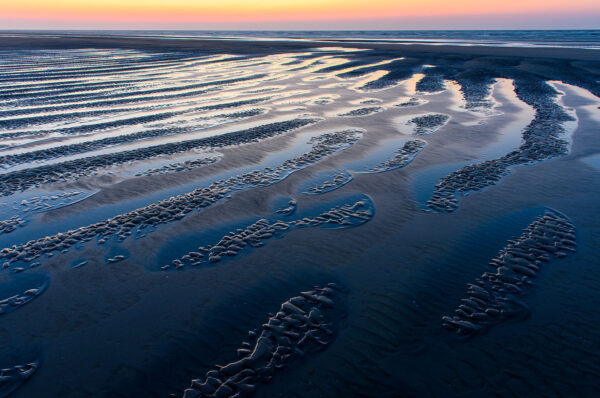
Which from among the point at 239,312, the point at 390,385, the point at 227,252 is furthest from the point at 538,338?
the point at 227,252

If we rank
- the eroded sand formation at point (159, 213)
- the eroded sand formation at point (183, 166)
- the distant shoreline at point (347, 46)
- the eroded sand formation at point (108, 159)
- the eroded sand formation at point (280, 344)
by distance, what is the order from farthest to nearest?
the distant shoreline at point (347, 46), the eroded sand formation at point (183, 166), the eroded sand formation at point (108, 159), the eroded sand formation at point (159, 213), the eroded sand formation at point (280, 344)

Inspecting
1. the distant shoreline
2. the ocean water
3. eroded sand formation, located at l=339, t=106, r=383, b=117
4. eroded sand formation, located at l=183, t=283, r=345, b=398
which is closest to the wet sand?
eroded sand formation, located at l=183, t=283, r=345, b=398

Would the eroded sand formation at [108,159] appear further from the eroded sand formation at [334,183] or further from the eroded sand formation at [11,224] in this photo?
the eroded sand formation at [334,183]

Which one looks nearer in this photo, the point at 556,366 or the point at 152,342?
the point at 556,366

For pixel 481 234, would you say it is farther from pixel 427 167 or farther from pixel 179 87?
pixel 179 87

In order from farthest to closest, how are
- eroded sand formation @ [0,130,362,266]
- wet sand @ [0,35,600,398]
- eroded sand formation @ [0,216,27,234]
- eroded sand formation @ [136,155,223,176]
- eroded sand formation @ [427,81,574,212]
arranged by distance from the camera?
eroded sand formation @ [136,155,223,176]
eroded sand formation @ [427,81,574,212]
eroded sand formation @ [0,216,27,234]
eroded sand formation @ [0,130,362,266]
wet sand @ [0,35,600,398]

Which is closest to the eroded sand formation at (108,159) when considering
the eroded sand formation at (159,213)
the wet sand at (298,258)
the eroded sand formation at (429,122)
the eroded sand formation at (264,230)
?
the wet sand at (298,258)

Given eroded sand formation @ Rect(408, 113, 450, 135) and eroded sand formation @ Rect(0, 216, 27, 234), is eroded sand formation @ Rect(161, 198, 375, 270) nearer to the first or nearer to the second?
eroded sand formation @ Rect(0, 216, 27, 234)

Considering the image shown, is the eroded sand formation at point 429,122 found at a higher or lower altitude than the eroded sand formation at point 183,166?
higher
